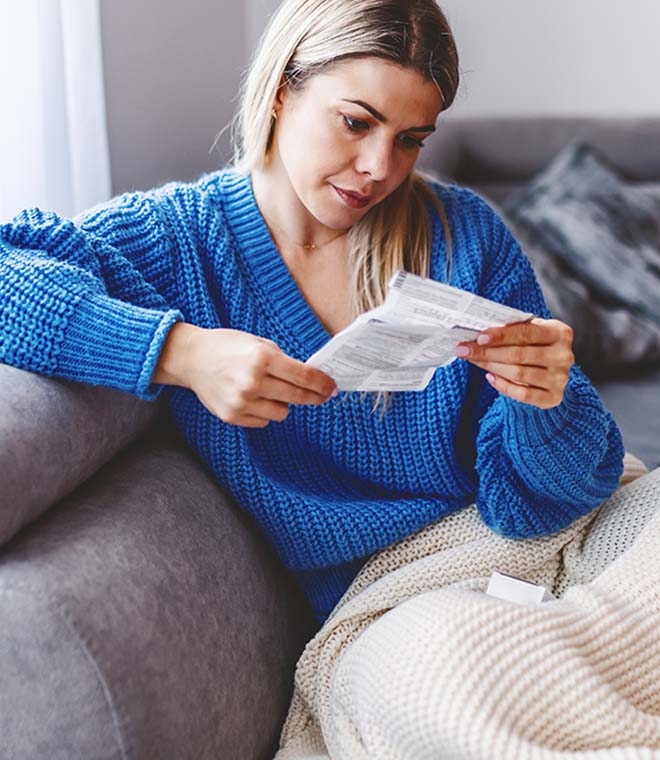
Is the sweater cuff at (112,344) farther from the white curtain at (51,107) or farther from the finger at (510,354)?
the white curtain at (51,107)

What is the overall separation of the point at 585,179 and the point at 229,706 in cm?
186

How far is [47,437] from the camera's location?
3.10 feet

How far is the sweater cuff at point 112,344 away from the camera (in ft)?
3.18

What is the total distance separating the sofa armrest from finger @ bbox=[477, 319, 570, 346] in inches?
16.2

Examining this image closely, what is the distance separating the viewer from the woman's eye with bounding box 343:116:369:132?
111 cm

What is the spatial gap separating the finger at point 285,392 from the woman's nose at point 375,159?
0.31 metres

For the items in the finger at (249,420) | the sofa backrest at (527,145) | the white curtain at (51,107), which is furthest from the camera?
the sofa backrest at (527,145)

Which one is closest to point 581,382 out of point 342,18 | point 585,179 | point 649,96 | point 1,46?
point 342,18

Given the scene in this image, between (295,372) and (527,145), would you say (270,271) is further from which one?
(527,145)

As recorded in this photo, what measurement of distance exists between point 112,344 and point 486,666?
18.4 inches

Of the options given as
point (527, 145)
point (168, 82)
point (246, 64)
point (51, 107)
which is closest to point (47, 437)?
point (51, 107)

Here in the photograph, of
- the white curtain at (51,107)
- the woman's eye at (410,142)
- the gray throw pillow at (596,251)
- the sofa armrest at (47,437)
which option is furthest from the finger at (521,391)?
the gray throw pillow at (596,251)

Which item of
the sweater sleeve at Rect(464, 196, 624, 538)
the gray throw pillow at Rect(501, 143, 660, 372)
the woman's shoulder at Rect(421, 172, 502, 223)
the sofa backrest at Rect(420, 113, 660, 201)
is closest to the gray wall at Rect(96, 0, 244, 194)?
the sofa backrest at Rect(420, 113, 660, 201)

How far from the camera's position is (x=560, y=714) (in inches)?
34.5
